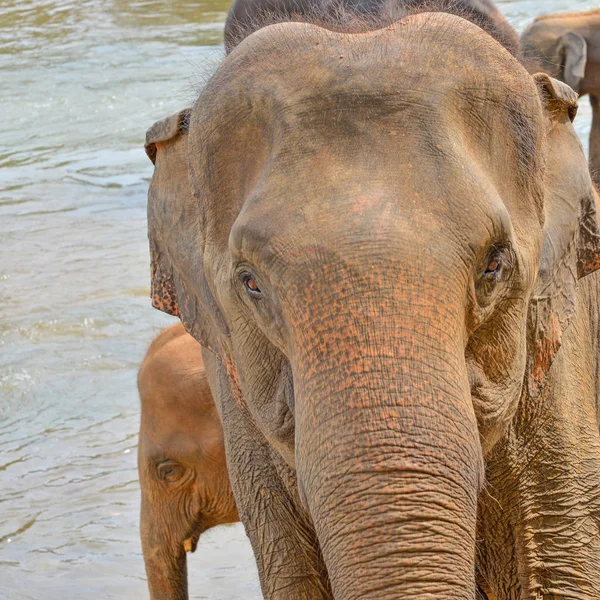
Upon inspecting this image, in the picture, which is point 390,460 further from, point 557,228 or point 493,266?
point 557,228

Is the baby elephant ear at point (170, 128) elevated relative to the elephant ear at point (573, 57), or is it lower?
elevated

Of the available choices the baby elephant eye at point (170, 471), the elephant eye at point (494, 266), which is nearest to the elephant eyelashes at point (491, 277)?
the elephant eye at point (494, 266)

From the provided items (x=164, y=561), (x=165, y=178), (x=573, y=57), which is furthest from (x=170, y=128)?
(x=573, y=57)

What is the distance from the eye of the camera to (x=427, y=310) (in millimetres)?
2021

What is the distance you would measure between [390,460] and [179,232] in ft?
2.89

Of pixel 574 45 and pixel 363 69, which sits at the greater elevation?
pixel 363 69

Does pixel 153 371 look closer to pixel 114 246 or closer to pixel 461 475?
pixel 461 475

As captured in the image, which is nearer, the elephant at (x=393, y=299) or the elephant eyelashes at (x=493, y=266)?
the elephant at (x=393, y=299)

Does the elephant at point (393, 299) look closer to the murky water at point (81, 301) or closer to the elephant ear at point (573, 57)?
the murky water at point (81, 301)

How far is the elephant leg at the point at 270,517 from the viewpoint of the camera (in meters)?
2.80

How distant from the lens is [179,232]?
266 cm

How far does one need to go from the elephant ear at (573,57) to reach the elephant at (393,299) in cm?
697

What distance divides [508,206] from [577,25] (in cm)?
810

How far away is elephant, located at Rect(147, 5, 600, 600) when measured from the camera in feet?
6.38
